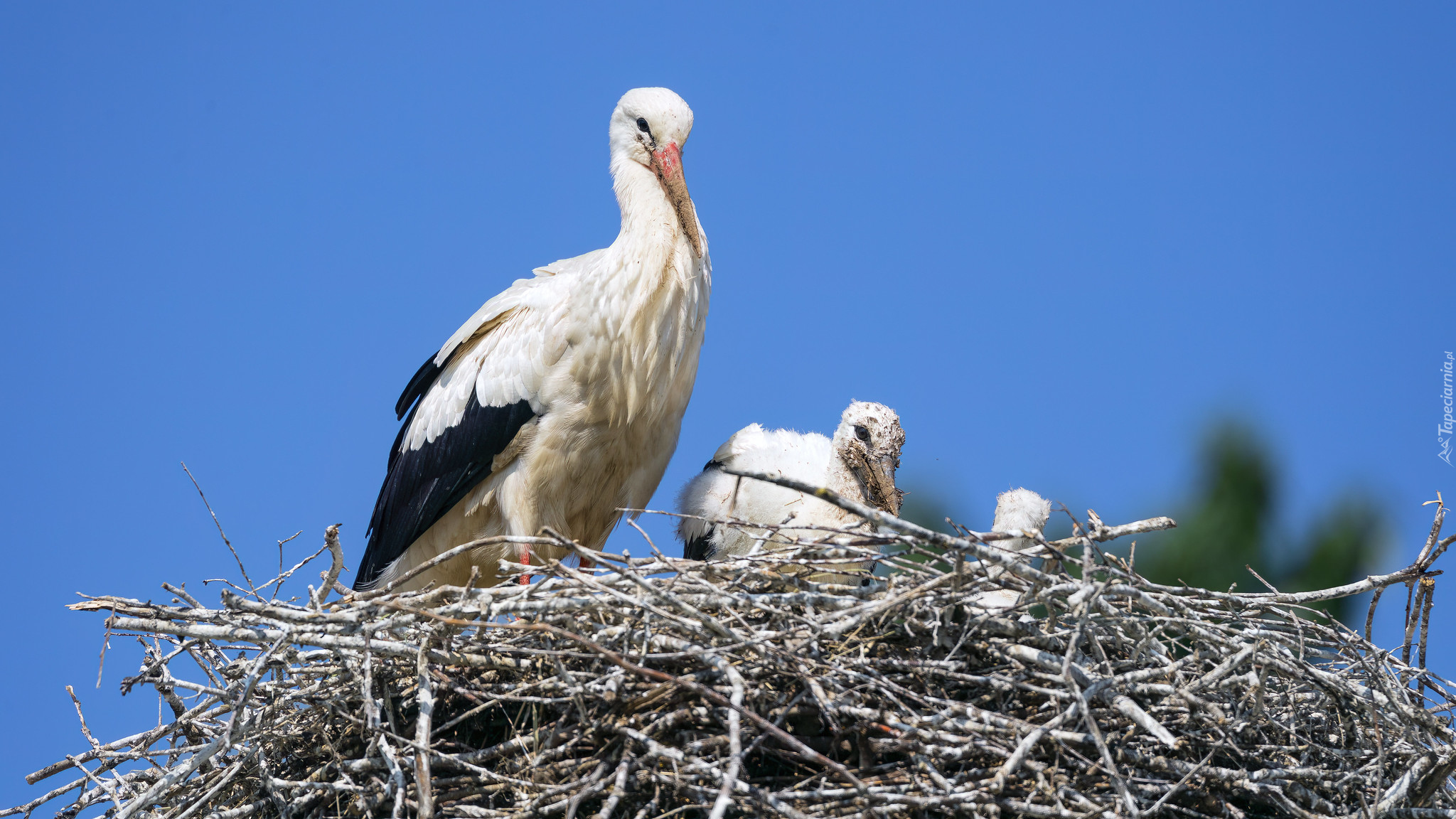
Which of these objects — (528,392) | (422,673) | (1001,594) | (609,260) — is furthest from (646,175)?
(422,673)

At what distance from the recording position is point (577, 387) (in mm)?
4441

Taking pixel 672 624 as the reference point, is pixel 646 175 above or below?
above

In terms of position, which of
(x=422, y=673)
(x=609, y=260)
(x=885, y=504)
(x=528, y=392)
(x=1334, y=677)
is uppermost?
(x=609, y=260)

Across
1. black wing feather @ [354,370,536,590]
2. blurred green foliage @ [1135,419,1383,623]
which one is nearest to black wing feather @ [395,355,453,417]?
black wing feather @ [354,370,536,590]

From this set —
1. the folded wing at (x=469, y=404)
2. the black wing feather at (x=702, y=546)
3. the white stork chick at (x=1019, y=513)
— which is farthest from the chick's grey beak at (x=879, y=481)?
the folded wing at (x=469, y=404)

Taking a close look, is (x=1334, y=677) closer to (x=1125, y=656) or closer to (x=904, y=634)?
(x=1125, y=656)

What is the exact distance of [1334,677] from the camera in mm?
3162

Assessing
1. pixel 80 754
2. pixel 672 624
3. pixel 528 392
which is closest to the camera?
pixel 672 624

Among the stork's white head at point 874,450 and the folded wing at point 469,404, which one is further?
the stork's white head at point 874,450

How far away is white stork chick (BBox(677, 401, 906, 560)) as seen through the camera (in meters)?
4.54

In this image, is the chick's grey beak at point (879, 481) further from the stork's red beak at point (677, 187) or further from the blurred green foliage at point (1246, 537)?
the blurred green foliage at point (1246, 537)

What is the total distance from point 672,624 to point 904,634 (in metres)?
0.56

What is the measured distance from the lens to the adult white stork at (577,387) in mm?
4445

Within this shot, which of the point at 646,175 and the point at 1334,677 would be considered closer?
the point at 1334,677
